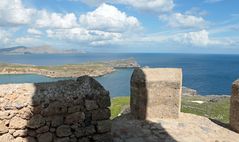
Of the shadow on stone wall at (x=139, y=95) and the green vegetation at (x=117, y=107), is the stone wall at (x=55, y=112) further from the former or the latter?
the green vegetation at (x=117, y=107)

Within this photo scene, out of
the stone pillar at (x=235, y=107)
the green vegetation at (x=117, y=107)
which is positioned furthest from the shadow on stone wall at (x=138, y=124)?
the green vegetation at (x=117, y=107)

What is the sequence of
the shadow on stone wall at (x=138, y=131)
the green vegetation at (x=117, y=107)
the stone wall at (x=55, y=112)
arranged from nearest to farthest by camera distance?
the stone wall at (x=55, y=112)
the shadow on stone wall at (x=138, y=131)
the green vegetation at (x=117, y=107)

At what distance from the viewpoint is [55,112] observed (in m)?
7.91

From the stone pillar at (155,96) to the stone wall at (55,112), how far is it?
2874mm

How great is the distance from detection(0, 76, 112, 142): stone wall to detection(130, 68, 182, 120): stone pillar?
2874 millimetres

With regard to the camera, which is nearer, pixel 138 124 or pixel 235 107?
pixel 138 124

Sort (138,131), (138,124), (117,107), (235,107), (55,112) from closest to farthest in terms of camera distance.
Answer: (55,112)
(138,131)
(138,124)
(235,107)
(117,107)

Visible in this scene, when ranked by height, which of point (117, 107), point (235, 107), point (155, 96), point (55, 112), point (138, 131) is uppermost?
point (55, 112)

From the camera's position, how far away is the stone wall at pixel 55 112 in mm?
7605

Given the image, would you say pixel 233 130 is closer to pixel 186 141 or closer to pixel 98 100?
pixel 186 141

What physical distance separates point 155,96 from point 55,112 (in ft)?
14.4

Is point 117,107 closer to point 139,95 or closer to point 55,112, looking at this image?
point 139,95

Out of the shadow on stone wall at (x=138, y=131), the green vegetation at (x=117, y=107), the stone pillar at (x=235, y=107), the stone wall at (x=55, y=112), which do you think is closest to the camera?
the stone wall at (x=55, y=112)

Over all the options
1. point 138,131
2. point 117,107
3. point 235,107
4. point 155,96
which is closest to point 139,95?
point 155,96
